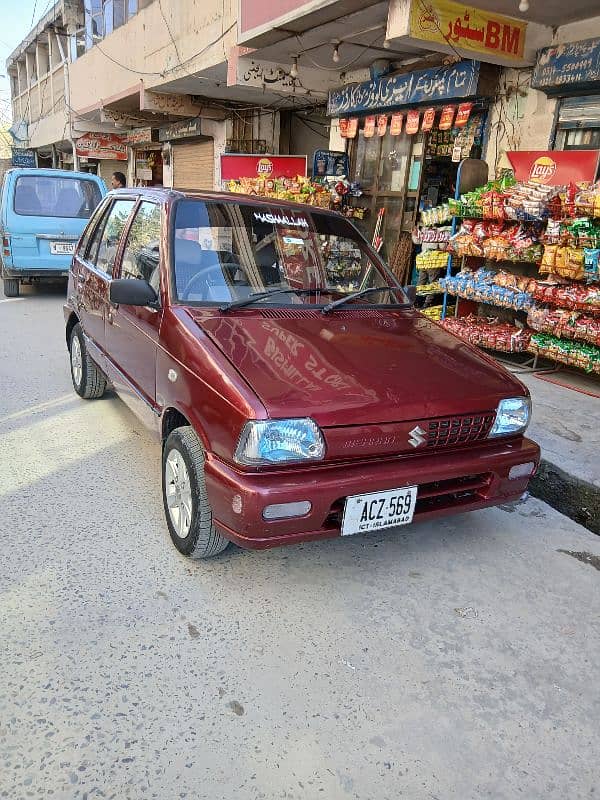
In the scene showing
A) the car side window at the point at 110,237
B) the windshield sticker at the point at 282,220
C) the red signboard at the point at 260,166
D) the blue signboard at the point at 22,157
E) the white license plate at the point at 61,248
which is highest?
the blue signboard at the point at 22,157

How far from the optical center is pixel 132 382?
375cm

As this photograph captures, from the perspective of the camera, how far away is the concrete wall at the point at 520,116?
6.43 m

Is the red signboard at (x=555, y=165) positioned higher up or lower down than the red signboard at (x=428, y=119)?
lower down

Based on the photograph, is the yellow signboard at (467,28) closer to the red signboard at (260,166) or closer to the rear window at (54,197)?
the red signboard at (260,166)

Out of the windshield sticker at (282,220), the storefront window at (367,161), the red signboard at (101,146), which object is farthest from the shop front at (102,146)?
the windshield sticker at (282,220)

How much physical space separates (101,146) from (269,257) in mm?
19745

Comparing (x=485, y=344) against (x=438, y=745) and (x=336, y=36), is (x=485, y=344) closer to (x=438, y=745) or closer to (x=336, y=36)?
(x=336, y=36)

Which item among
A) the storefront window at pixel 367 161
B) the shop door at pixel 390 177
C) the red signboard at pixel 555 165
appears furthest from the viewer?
the storefront window at pixel 367 161

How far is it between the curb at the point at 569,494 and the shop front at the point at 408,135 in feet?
15.7

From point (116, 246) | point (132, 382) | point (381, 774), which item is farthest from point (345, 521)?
point (116, 246)

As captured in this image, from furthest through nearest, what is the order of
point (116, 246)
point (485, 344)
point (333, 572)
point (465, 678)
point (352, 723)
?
point (485, 344)
point (116, 246)
point (333, 572)
point (465, 678)
point (352, 723)

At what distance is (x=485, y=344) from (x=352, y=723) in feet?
17.0

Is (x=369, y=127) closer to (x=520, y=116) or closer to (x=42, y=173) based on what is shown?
(x=520, y=116)

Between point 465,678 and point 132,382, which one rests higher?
point 132,382
